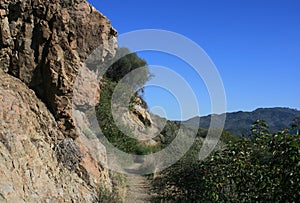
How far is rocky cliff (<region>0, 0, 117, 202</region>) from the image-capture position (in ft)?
21.8

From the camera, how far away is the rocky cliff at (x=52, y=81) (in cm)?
664

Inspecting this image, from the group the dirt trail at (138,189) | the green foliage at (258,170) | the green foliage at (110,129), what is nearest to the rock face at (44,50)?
the dirt trail at (138,189)

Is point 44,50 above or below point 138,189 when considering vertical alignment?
above

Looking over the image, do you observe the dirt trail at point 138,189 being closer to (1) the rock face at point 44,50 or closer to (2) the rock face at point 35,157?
(2) the rock face at point 35,157

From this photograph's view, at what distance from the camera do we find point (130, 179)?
12844 millimetres

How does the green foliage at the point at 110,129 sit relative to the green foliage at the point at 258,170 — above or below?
above

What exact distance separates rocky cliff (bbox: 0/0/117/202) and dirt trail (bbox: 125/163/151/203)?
1.34 m

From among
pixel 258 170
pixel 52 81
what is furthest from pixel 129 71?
pixel 258 170

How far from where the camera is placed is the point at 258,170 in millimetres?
4762

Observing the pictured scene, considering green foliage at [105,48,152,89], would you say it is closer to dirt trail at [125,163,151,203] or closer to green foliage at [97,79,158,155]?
green foliage at [97,79,158,155]

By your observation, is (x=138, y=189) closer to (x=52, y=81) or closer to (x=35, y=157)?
(x=52, y=81)

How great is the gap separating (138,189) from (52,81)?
17.2ft

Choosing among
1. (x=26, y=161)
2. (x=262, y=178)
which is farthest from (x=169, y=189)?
(x=262, y=178)

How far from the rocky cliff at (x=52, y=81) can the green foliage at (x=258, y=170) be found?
8.73ft
